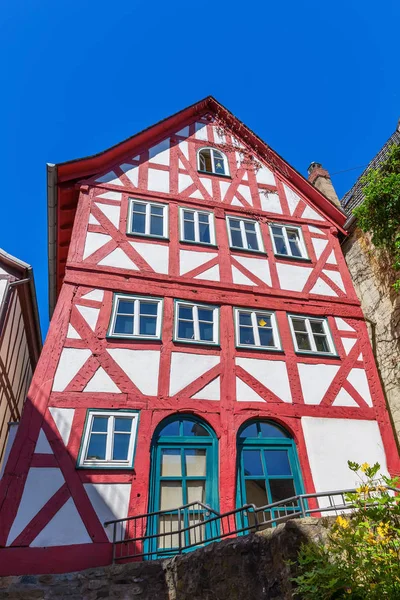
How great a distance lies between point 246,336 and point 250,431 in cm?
233

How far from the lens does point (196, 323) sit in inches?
416

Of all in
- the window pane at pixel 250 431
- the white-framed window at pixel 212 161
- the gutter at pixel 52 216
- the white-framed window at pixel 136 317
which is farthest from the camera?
the white-framed window at pixel 212 161

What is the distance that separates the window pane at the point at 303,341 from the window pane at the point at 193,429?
3322 mm

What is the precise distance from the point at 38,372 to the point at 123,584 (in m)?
4.16

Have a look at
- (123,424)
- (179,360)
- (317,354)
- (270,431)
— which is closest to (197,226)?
(179,360)

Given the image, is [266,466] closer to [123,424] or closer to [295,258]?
[123,424]

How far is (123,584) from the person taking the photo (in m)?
6.52

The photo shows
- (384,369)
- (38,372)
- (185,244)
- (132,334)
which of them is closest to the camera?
(38,372)

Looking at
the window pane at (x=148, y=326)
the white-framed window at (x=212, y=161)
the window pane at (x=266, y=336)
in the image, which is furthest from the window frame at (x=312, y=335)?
the white-framed window at (x=212, y=161)

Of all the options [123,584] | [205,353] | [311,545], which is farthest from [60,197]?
[311,545]

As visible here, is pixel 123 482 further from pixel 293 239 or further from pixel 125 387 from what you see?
pixel 293 239

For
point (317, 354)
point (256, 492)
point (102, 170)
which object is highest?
point (102, 170)

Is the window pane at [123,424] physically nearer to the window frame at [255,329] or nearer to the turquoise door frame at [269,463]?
the turquoise door frame at [269,463]

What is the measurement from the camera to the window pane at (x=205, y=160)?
14.6 metres
